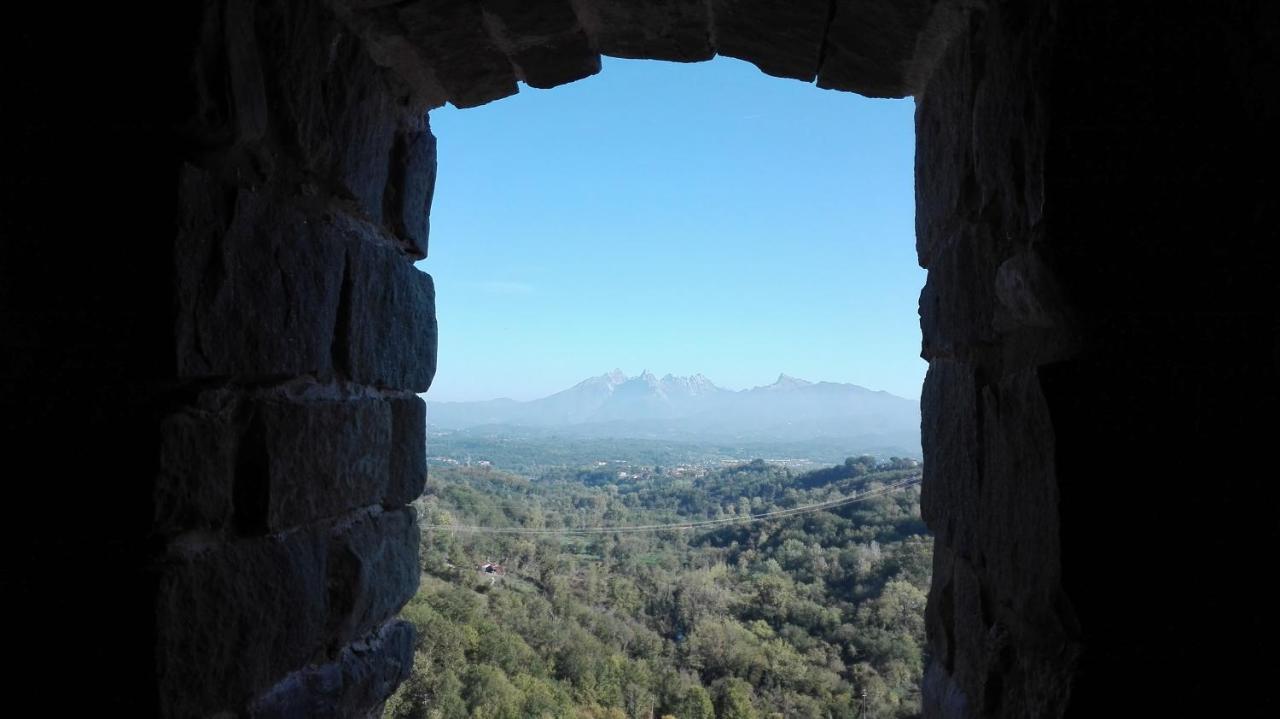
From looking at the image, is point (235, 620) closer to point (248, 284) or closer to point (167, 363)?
point (167, 363)

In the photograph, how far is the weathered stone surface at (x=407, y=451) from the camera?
6.04 ft

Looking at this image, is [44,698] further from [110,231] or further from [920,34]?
[920,34]

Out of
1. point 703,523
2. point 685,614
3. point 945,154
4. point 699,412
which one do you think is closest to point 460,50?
point 945,154

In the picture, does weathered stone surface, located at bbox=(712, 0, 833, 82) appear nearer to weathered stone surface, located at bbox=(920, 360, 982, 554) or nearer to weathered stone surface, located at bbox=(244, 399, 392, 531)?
weathered stone surface, located at bbox=(920, 360, 982, 554)

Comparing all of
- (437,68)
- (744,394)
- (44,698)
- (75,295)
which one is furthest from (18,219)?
(744,394)

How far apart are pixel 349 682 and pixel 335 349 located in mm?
661

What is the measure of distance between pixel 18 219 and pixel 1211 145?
5.20ft

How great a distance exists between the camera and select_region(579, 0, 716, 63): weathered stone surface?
1.66 meters

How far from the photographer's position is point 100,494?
1061mm

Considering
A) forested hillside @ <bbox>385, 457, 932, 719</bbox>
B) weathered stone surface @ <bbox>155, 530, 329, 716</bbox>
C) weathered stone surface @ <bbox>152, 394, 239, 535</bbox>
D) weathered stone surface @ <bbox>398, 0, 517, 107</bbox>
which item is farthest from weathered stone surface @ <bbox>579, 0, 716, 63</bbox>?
forested hillside @ <bbox>385, 457, 932, 719</bbox>

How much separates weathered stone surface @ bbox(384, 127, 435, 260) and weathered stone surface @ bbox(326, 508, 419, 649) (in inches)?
26.6

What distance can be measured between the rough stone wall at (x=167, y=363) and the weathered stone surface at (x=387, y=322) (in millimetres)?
181

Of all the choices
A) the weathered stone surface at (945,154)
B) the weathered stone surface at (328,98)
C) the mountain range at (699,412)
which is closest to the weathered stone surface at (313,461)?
the weathered stone surface at (328,98)

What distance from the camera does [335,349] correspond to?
5.02 feet
